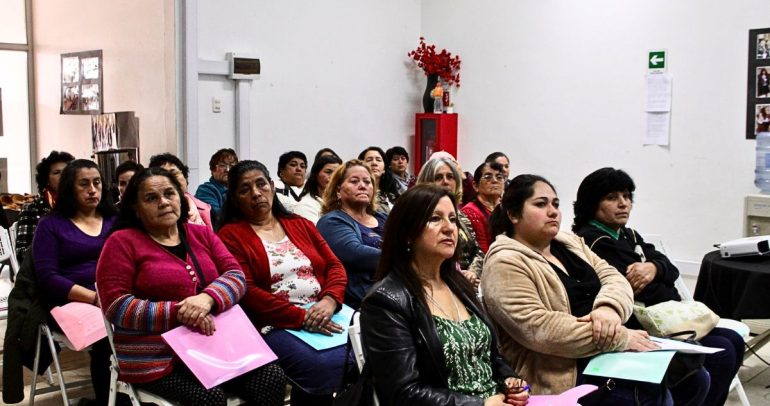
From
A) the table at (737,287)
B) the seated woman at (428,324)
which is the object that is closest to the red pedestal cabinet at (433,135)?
the table at (737,287)

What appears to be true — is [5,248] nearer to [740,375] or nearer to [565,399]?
[565,399]

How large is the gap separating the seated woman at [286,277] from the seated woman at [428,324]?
2.84 ft

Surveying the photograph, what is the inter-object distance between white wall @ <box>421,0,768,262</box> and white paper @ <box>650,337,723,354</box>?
12.7 ft

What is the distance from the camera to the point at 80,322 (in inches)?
139

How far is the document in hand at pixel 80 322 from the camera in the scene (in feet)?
11.4

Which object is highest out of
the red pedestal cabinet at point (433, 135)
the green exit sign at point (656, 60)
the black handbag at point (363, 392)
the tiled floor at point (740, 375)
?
the green exit sign at point (656, 60)

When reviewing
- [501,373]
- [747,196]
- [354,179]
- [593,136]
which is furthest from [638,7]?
[501,373]

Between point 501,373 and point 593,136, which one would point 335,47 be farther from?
point 501,373

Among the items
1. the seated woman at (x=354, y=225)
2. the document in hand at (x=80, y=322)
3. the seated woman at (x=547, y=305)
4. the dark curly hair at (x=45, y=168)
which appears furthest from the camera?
the dark curly hair at (x=45, y=168)

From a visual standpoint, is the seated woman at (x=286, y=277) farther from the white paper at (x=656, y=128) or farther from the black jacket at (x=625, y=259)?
the white paper at (x=656, y=128)

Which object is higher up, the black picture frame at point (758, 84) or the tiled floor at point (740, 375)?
the black picture frame at point (758, 84)

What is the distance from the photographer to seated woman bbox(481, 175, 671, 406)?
279 cm

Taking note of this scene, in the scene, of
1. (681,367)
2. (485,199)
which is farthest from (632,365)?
(485,199)

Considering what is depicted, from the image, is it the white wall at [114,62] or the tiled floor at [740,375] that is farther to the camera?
the white wall at [114,62]
